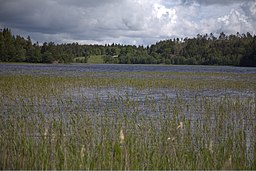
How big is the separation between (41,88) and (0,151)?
59.8 feet

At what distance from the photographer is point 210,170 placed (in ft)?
29.8

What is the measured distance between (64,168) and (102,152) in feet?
4.76

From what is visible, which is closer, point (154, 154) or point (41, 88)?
point (154, 154)

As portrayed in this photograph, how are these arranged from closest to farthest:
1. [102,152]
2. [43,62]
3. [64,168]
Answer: [64,168] < [102,152] < [43,62]

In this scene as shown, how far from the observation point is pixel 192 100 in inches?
949

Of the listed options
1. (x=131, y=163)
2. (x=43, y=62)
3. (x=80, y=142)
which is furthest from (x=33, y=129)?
(x=43, y=62)

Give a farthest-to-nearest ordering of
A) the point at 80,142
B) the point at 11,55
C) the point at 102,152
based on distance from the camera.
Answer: the point at 11,55, the point at 80,142, the point at 102,152

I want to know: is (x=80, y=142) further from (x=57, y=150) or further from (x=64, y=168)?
(x=64, y=168)

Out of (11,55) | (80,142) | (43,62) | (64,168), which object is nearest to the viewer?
(64,168)

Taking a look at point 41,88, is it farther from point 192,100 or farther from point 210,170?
point 210,170

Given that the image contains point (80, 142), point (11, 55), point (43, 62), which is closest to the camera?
point (80, 142)

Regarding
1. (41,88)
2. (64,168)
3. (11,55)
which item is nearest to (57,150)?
(64,168)

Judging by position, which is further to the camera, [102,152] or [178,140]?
[178,140]

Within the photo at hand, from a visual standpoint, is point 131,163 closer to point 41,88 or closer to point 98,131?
point 98,131
